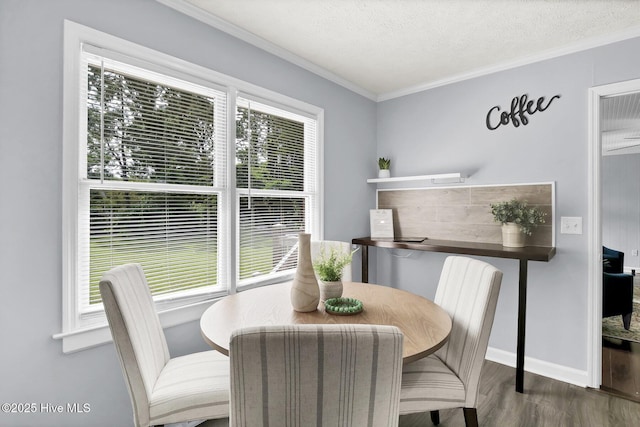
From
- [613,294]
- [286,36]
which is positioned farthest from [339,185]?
[613,294]

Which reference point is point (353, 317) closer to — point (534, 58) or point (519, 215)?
point (519, 215)

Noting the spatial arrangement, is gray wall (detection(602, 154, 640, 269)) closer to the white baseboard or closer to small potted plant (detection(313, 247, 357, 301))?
the white baseboard

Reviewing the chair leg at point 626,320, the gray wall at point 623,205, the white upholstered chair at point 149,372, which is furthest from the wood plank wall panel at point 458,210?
the gray wall at point 623,205

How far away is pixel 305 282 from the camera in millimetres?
1575

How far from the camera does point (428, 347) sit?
125cm

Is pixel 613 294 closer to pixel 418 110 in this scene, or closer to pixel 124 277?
pixel 418 110

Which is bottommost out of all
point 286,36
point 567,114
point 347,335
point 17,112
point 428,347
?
point 428,347

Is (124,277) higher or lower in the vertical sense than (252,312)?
higher

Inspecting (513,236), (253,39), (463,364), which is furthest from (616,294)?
(253,39)

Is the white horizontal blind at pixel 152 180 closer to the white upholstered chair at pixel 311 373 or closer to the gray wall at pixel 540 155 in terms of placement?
the white upholstered chair at pixel 311 373

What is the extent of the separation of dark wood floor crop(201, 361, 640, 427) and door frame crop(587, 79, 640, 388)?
0.22 m

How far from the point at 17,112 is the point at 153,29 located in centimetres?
86

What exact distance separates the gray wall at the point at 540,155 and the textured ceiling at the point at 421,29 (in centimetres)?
17

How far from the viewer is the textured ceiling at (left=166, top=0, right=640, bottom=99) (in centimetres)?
203
